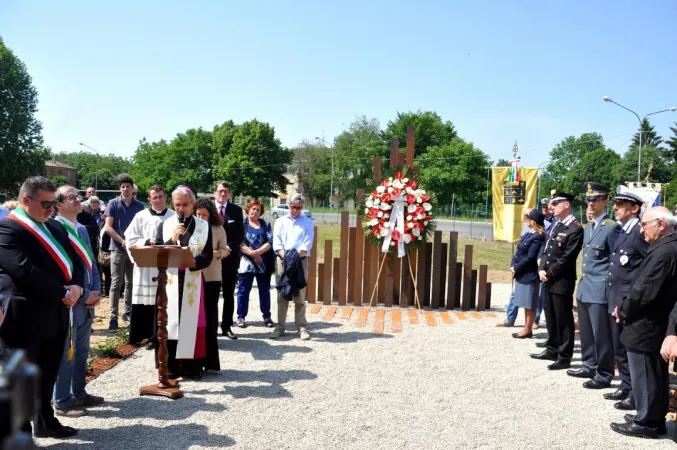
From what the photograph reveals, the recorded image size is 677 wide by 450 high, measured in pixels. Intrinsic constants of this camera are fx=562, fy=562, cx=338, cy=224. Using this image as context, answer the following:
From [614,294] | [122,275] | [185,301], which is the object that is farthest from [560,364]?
[122,275]

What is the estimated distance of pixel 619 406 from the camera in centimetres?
506

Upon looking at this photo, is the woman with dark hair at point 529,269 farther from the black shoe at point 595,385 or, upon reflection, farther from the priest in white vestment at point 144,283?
the priest in white vestment at point 144,283

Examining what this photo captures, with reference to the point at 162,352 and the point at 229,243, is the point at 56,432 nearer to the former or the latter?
the point at 162,352

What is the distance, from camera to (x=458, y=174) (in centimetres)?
5628

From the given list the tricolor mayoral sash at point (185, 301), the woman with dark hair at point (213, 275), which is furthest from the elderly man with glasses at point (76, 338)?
the woman with dark hair at point (213, 275)

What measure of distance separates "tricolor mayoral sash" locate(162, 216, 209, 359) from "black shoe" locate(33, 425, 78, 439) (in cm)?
143

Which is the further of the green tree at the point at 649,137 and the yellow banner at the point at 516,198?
the green tree at the point at 649,137

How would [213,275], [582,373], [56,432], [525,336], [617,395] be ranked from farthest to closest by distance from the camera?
1. [525,336]
2. [213,275]
3. [582,373]
4. [617,395]
5. [56,432]

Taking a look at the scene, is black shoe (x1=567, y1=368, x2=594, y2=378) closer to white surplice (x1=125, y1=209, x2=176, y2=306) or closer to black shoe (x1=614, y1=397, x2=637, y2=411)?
black shoe (x1=614, y1=397, x2=637, y2=411)

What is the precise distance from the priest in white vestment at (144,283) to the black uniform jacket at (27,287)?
8.07 ft

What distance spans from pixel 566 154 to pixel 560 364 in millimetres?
96195

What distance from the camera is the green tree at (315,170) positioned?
62844 mm

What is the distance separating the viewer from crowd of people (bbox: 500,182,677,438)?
446 cm

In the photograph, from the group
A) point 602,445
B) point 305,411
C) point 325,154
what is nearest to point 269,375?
point 305,411
